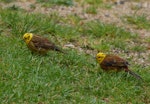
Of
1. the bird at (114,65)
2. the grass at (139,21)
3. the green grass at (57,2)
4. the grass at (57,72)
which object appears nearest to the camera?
the grass at (57,72)

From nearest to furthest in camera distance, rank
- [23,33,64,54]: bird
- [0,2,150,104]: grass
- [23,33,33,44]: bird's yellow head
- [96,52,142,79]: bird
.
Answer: [0,2,150,104]: grass → [96,52,142,79]: bird → [23,33,64,54]: bird → [23,33,33,44]: bird's yellow head

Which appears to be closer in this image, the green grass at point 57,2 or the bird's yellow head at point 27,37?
the bird's yellow head at point 27,37

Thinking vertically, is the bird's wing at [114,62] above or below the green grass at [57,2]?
above

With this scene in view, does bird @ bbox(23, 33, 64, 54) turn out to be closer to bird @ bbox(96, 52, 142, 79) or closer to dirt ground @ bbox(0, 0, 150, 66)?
bird @ bbox(96, 52, 142, 79)

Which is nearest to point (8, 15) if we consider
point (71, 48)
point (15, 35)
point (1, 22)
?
point (1, 22)

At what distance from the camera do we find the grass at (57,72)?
684 centimetres

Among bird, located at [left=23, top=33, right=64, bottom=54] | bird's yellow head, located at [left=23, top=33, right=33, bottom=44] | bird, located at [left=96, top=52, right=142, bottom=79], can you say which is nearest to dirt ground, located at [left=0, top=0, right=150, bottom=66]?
bird, located at [left=96, top=52, right=142, bottom=79]

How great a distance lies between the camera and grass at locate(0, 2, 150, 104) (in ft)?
22.4

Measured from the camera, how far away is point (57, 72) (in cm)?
756

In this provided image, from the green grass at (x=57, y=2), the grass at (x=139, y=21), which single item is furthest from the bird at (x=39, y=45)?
the green grass at (x=57, y=2)

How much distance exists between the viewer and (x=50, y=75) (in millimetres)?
7426

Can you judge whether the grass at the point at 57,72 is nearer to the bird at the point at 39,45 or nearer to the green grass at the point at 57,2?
the bird at the point at 39,45

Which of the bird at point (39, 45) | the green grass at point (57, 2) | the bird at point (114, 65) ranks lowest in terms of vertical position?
the green grass at point (57, 2)

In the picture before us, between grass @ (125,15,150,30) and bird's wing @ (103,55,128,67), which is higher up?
bird's wing @ (103,55,128,67)
